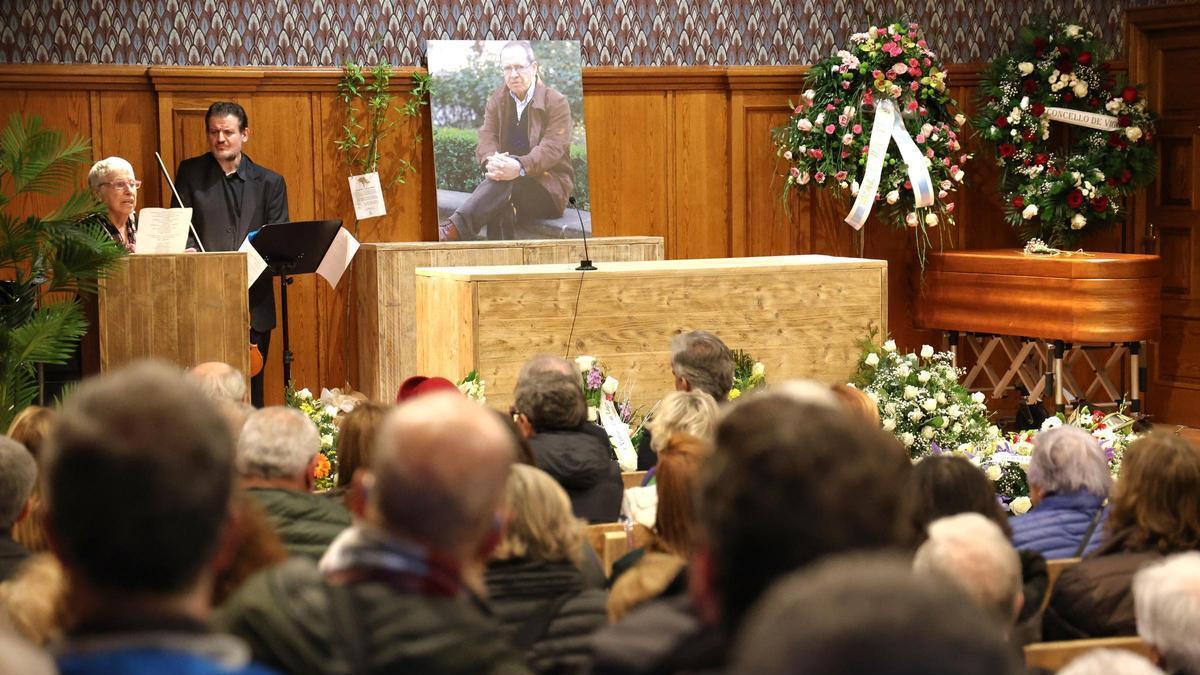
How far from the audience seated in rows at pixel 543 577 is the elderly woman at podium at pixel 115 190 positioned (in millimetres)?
4342

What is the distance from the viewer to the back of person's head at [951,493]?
3.31 metres

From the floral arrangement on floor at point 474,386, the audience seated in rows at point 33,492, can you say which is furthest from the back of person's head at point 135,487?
the floral arrangement on floor at point 474,386

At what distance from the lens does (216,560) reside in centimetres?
163

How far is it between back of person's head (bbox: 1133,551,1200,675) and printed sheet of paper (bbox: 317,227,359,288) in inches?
225

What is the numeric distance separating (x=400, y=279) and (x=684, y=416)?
4.57 meters

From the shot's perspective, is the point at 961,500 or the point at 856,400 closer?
the point at 961,500

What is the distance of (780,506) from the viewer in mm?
1644

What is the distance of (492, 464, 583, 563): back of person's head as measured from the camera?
2.76 meters

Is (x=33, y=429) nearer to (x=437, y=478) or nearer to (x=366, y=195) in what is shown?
(x=437, y=478)

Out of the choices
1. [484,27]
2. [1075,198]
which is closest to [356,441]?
[484,27]

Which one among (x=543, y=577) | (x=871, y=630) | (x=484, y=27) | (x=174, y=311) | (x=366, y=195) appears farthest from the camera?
(x=484, y=27)

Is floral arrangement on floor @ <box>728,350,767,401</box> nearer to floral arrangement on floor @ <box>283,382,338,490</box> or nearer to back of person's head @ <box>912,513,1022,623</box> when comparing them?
floral arrangement on floor @ <box>283,382,338,490</box>

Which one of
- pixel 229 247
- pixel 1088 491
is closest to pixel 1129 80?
pixel 229 247

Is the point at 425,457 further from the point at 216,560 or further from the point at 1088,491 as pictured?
the point at 1088,491
